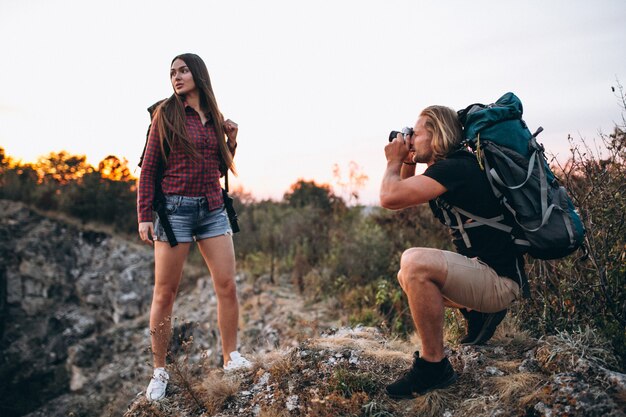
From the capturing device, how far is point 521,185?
93.0 inches

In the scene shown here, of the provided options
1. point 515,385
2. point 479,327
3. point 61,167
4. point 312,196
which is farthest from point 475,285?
point 61,167

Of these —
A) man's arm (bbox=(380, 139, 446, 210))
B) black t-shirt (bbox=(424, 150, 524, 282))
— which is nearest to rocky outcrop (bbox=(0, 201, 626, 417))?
black t-shirt (bbox=(424, 150, 524, 282))

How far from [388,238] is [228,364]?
4.27 m

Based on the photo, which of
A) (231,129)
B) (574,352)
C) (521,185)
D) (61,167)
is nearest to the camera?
(521,185)

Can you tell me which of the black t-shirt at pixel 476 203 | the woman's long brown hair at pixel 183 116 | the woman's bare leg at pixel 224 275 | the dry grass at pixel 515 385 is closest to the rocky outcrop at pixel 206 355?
the dry grass at pixel 515 385

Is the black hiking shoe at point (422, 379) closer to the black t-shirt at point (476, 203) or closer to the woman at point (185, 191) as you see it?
the black t-shirt at point (476, 203)

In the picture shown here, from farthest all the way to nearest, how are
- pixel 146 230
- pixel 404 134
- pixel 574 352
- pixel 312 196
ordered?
pixel 312 196 < pixel 146 230 < pixel 404 134 < pixel 574 352

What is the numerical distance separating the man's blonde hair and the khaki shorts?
64 centimetres

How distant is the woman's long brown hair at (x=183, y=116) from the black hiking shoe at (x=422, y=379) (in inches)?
79.1

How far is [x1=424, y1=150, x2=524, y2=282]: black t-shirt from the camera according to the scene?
96.8 inches

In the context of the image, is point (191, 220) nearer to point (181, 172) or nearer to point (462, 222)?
point (181, 172)

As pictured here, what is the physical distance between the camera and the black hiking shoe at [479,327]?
312cm

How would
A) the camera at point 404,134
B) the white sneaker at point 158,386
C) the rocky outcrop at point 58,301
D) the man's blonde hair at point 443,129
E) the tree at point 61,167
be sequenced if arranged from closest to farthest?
the man's blonde hair at point 443,129 < the camera at point 404,134 < the white sneaker at point 158,386 < the rocky outcrop at point 58,301 < the tree at point 61,167

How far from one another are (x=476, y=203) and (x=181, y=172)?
2066 mm
